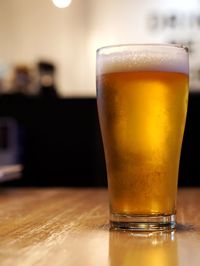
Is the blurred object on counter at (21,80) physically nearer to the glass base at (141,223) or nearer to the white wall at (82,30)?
the white wall at (82,30)

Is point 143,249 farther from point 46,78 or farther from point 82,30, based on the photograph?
point 82,30

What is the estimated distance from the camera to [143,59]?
82 centimetres

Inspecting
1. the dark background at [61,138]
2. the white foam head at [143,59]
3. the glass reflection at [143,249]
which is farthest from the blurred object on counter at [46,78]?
the glass reflection at [143,249]

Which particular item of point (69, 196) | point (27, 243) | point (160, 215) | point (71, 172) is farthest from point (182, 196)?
point (71, 172)

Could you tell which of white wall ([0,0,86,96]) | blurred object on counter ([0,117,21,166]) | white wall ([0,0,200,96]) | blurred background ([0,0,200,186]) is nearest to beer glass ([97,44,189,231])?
blurred object on counter ([0,117,21,166])

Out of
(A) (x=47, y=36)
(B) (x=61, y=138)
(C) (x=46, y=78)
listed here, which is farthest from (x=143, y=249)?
(A) (x=47, y=36)

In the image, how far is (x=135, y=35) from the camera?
5191 mm

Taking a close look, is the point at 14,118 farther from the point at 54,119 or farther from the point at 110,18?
the point at 110,18

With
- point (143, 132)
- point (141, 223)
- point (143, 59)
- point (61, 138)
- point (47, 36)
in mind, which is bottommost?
point (61, 138)

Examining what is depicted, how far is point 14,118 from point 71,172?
1.98ft

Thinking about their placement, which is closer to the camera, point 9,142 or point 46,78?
point 9,142

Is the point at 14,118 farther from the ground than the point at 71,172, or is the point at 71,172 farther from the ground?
the point at 14,118

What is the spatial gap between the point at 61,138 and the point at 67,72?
153 centimetres

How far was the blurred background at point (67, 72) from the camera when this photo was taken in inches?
155
